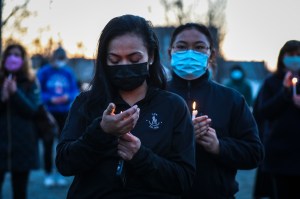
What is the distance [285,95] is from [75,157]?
3063 millimetres

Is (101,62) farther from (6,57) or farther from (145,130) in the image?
(6,57)

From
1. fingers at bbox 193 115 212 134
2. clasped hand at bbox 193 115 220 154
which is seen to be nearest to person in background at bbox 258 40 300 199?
clasped hand at bbox 193 115 220 154

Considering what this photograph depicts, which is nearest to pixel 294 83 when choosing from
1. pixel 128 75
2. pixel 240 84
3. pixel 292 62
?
pixel 292 62

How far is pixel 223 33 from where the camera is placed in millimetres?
21250

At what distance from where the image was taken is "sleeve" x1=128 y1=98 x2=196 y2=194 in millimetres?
2641

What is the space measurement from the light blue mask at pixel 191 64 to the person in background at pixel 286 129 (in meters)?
1.65

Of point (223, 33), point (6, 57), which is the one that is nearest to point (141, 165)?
point (6, 57)

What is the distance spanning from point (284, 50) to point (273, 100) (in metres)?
0.47

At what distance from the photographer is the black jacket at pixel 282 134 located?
534cm

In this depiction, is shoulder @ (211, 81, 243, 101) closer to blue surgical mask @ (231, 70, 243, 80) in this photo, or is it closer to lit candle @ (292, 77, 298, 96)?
lit candle @ (292, 77, 298, 96)

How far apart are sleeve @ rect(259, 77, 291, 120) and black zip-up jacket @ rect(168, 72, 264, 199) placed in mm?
1668

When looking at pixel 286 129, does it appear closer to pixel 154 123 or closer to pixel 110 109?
pixel 154 123

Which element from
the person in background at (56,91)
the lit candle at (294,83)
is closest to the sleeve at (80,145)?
the lit candle at (294,83)

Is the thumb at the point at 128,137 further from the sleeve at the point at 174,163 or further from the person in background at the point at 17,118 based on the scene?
the person in background at the point at 17,118
